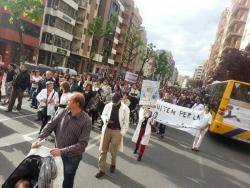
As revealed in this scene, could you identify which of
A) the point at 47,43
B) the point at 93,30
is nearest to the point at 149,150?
the point at 47,43

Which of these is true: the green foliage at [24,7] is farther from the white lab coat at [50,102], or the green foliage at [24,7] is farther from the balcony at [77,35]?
the balcony at [77,35]

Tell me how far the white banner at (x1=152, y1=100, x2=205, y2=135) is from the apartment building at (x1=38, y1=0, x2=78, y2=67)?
3946 cm

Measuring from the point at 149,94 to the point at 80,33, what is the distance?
53.9 metres

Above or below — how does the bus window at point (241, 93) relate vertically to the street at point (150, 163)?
above

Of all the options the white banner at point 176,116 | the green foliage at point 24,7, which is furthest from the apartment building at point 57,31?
the white banner at point 176,116

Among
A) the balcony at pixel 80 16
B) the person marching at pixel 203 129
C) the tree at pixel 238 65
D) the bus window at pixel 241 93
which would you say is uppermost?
the balcony at pixel 80 16

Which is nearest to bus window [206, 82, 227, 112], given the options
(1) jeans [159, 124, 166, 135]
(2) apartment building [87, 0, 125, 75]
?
(1) jeans [159, 124, 166, 135]

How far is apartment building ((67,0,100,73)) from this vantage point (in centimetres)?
6606

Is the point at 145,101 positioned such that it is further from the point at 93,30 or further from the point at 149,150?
the point at 93,30

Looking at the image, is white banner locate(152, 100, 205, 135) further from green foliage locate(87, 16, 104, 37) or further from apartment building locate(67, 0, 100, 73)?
apartment building locate(67, 0, 100, 73)

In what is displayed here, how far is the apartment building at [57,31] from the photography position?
177 feet

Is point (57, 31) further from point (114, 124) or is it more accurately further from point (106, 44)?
point (114, 124)

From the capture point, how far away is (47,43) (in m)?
54.5

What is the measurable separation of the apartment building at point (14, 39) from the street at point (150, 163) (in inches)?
1241
